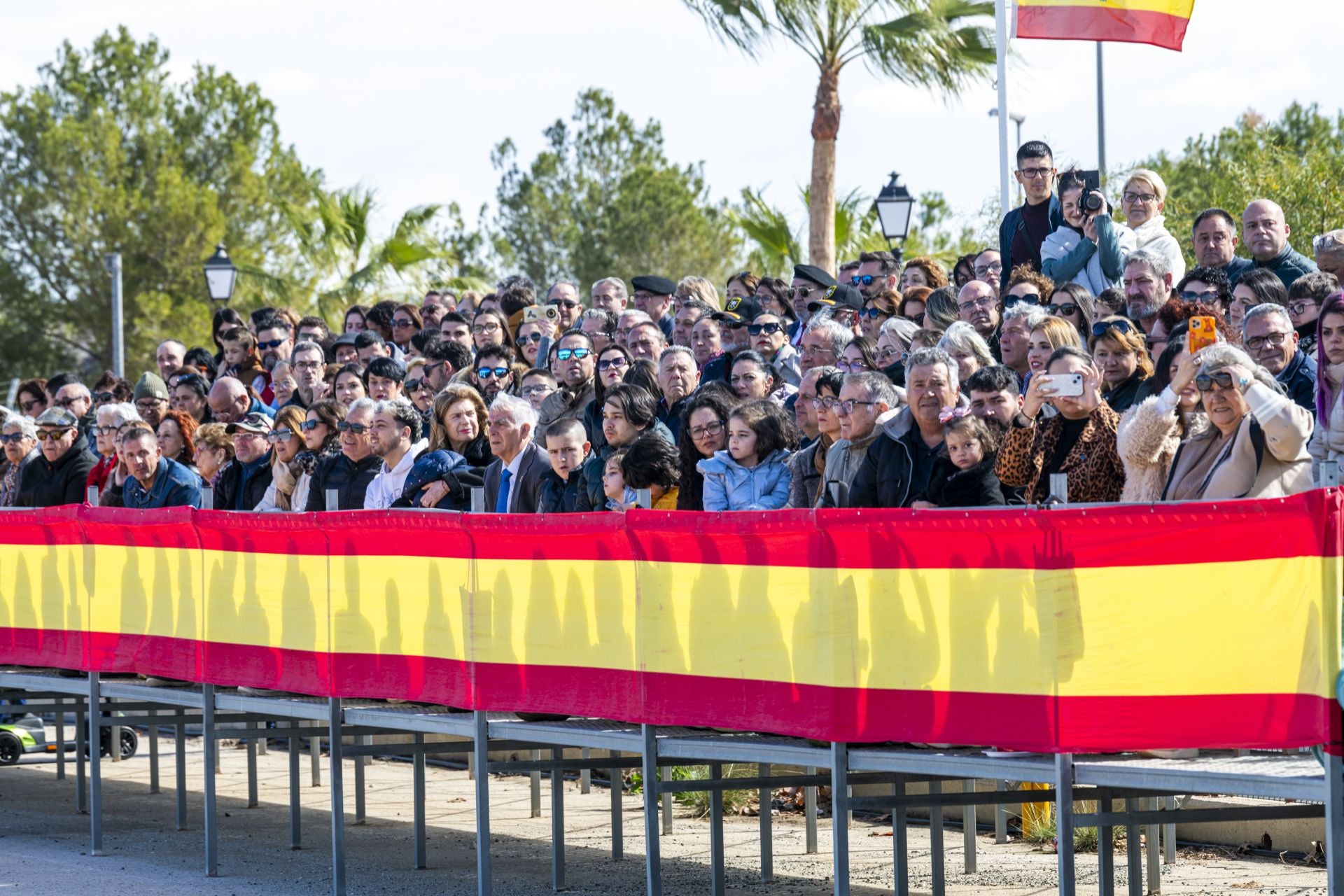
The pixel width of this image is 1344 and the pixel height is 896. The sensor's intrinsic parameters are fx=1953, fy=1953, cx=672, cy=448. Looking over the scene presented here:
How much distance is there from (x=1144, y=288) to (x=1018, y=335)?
821 mm

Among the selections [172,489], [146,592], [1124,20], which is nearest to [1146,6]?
[1124,20]

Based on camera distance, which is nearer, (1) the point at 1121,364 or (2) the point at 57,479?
(1) the point at 1121,364

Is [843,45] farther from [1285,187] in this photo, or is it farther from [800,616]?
[800,616]

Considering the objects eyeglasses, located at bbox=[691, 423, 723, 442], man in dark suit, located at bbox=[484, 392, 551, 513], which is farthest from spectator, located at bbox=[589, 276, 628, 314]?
eyeglasses, located at bbox=[691, 423, 723, 442]

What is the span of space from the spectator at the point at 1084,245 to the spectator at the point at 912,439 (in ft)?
9.57

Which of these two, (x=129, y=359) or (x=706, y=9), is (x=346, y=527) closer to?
(x=706, y=9)

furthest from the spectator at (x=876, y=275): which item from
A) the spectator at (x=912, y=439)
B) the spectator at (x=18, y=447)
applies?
the spectator at (x=18, y=447)

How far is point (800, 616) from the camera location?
762 centimetres

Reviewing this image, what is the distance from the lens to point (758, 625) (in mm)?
7816

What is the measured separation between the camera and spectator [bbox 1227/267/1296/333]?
9836mm

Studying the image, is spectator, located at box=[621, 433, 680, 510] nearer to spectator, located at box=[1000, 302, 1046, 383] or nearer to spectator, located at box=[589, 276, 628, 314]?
spectator, located at box=[1000, 302, 1046, 383]

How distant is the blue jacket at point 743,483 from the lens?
9484mm

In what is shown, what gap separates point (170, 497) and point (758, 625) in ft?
19.6

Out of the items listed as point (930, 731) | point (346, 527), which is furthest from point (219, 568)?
point (930, 731)
